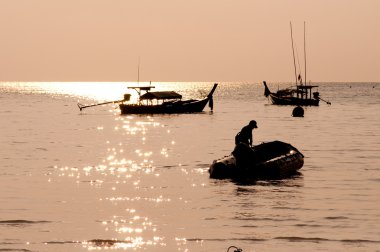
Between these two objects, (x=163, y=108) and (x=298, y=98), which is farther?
(x=298, y=98)

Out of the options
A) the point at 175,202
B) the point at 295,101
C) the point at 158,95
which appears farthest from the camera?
the point at 295,101

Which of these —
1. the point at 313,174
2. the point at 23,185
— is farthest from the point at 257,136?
the point at 23,185

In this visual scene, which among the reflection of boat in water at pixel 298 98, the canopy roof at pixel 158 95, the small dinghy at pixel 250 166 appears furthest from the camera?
the reflection of boat in water at pixel 298 98

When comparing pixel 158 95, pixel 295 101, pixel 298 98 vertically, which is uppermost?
pixel 158 95

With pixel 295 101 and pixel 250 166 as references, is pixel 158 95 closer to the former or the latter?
pixel 295 101

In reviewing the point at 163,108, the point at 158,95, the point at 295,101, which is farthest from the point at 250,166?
the point at 295,101

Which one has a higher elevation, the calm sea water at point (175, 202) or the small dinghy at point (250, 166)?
the small dinghy at point (250, 166)

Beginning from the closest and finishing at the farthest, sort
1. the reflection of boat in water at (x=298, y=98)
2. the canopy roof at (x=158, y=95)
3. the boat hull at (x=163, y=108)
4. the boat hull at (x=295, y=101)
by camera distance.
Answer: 1. the canopy roof at (x=158, y=95)
2. the boat hull at (x=163, y=108)
3. the reflection of boat in water at (x=298, y=98)
4. the boat hull at (x=295, y=101)

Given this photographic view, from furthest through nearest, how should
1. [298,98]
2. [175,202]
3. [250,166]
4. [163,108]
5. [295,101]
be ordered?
[295,101] < [298,98] < [163,108] < [250,166] < [175,202]

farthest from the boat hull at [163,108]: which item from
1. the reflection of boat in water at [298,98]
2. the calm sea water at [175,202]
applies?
the calm sea water at [175,202]

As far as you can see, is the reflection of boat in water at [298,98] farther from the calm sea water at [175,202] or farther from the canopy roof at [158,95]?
the calm sea water at [175,202]

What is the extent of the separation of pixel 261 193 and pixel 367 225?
7.07 metres

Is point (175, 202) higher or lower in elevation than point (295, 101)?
lower

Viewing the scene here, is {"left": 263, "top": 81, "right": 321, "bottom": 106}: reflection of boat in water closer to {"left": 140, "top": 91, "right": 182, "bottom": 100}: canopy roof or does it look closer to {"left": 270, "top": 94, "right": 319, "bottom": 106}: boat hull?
{"left": 270, "top": 94, "right": 319, "bottom": 106}: boat hull
